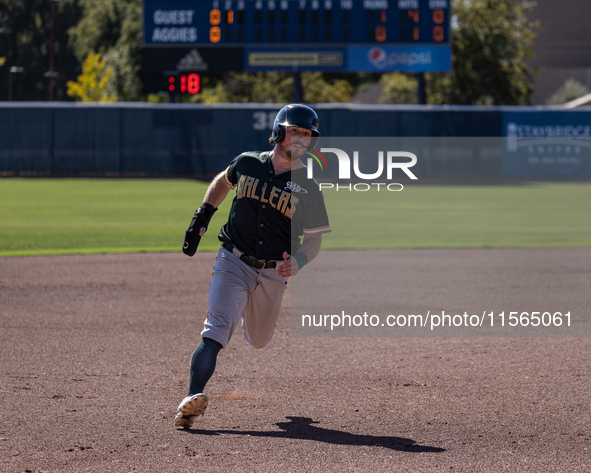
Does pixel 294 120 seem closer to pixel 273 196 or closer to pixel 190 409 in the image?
pixel 273 196

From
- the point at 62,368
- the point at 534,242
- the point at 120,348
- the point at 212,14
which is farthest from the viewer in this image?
the point at 212,14

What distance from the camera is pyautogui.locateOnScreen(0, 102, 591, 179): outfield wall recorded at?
105ft

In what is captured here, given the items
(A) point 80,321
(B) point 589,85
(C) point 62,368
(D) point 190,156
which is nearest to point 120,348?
(C) point 62,368

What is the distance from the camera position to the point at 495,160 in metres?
35.6

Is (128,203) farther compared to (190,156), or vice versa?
(190,156)

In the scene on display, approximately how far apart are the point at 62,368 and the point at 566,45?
237ft

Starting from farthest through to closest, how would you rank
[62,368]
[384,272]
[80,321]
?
[384,272] → [80,321] → [62,368]

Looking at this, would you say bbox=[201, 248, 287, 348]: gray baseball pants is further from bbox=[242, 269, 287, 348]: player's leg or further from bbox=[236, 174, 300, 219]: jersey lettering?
bbox=[236, 174, 300, 219]: jersey lettering

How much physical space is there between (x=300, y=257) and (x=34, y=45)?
7509cm

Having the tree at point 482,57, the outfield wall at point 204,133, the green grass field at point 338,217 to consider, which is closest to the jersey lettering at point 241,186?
the green grass field at point 338,217

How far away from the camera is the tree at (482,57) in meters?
46.4

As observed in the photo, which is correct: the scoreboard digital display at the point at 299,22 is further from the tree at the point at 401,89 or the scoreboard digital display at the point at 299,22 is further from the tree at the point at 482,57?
the tree at the point at 401,89

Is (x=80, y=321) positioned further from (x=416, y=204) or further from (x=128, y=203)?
(x=416, y=204)

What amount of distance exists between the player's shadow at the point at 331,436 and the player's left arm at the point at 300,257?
932mm
